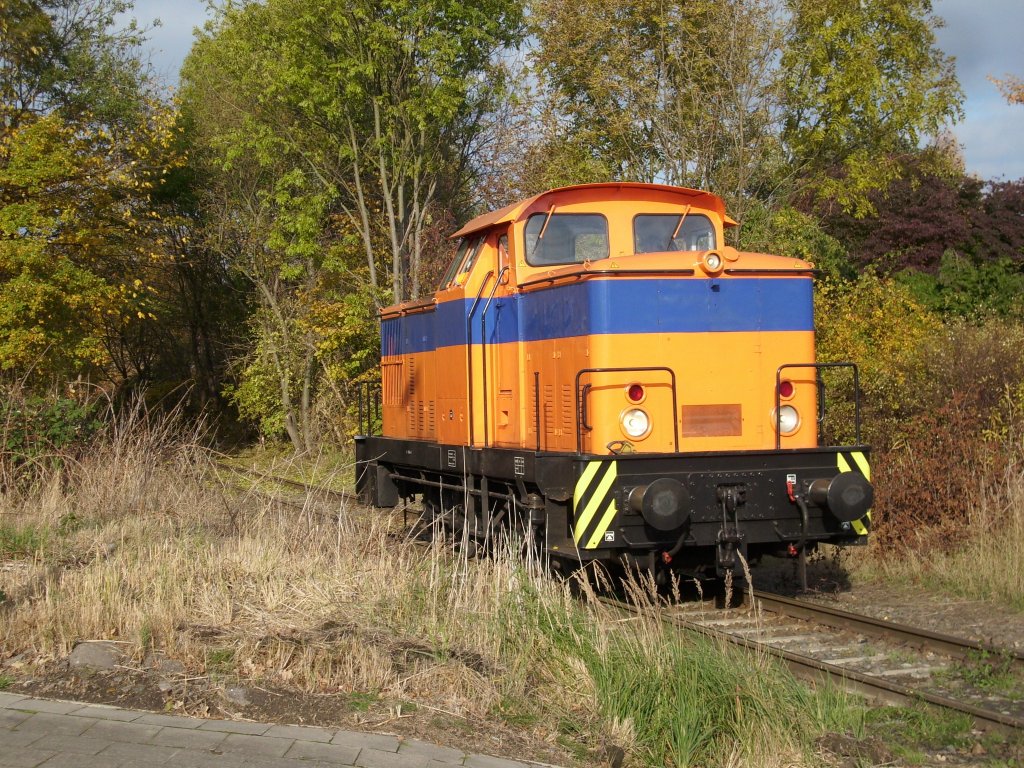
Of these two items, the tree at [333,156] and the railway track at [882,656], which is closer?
the railway track at [882,656]

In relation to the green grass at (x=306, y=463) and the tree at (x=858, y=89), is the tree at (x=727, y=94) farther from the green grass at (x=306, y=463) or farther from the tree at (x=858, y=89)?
the green grass at (x=306, y=463)

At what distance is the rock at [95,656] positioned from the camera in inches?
229

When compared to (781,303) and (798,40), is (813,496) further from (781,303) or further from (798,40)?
(798,40)

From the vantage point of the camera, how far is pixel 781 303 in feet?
26.9

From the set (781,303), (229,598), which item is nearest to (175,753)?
(229,598)

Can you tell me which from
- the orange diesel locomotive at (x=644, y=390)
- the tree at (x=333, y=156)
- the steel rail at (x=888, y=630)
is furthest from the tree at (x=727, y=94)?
the steel rail at (x=888, y=630)

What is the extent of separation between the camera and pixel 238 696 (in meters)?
5.39

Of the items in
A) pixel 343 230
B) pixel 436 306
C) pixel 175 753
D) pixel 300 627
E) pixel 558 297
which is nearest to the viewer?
pixel 175 753

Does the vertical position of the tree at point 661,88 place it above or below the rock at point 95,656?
above

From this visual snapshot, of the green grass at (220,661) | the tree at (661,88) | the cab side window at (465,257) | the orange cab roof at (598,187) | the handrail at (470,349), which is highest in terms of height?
the tree at (661,88)

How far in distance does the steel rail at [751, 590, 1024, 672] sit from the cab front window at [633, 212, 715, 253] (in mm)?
3058

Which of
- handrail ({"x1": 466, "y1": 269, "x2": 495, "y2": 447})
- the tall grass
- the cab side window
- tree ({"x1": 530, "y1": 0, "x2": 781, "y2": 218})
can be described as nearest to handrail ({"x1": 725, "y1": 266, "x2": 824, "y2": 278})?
handrail ({"x1": 466, "y1": 269, "x2": 495, "y2": 447})

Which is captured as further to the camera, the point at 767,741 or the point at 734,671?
the point at 734,671

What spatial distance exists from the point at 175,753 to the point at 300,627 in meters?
1.58
